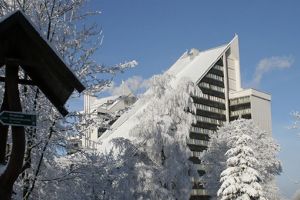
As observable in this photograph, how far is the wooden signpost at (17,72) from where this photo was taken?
16.7 feet

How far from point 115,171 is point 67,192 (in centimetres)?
818

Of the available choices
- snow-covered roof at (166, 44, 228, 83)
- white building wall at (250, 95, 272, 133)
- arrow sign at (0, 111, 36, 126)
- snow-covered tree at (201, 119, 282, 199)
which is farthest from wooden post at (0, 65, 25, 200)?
white building wall at (250, 95, 272, 133)

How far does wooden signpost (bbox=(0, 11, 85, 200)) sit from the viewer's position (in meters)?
5.08

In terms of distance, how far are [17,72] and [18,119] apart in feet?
2.00

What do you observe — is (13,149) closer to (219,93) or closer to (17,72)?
(17,72)

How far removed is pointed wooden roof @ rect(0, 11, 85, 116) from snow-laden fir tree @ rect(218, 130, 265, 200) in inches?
1039

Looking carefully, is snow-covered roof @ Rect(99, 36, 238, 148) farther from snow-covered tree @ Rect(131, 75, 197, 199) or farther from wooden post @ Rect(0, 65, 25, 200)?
wooden post @ Rect(0, 65, 25, 200)

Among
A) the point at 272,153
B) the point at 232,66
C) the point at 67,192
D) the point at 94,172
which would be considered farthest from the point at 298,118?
the point at 232,66

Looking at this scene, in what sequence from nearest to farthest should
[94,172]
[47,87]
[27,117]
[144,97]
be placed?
[27,117] → [47,87] → [94,172] → [144,97]

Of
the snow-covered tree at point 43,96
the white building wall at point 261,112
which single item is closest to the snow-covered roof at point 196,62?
the white building wall at point 261,112

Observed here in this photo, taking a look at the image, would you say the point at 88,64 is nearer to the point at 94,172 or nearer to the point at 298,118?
the point at 94,172

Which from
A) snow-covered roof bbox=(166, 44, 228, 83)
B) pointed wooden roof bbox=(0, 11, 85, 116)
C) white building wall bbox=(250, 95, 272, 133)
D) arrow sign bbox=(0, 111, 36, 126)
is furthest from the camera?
white building wall bbox=(250, 95, 272, 133)

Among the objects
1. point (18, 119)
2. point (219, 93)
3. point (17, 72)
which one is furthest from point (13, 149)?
point (219, 93)

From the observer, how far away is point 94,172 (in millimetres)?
14156
